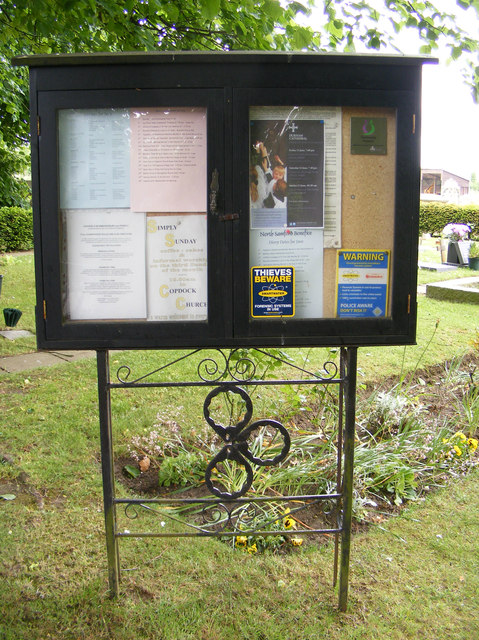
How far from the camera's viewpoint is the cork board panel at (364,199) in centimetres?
212

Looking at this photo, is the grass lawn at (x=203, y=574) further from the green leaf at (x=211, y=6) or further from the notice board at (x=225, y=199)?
the green leaf at (x=211, y=6)

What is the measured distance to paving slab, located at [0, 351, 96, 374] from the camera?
5.84 metres

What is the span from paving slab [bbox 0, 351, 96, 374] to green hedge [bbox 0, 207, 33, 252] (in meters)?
15.2

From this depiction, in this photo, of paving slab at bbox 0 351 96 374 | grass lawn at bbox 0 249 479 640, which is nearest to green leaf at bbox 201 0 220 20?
grass lawn at bbox 0 249 479 640

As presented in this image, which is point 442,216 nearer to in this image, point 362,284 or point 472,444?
point 472,444

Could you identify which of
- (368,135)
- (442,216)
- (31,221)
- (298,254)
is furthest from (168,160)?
(442,216)

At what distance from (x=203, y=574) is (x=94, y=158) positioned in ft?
6.58

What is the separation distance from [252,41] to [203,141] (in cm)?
187

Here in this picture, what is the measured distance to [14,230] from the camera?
20.6 metres

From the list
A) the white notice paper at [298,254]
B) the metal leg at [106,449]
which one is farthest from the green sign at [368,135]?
the metal leg at [106,449]

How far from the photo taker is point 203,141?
2094 millimetres

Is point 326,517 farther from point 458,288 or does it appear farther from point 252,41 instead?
point 458,288

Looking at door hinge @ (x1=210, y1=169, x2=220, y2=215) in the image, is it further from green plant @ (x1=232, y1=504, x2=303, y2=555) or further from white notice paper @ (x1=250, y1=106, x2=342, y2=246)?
green plant @ (x1=232, y1=504, x2=303, y2=555)

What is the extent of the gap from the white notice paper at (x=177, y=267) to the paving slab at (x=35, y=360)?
4075mm
